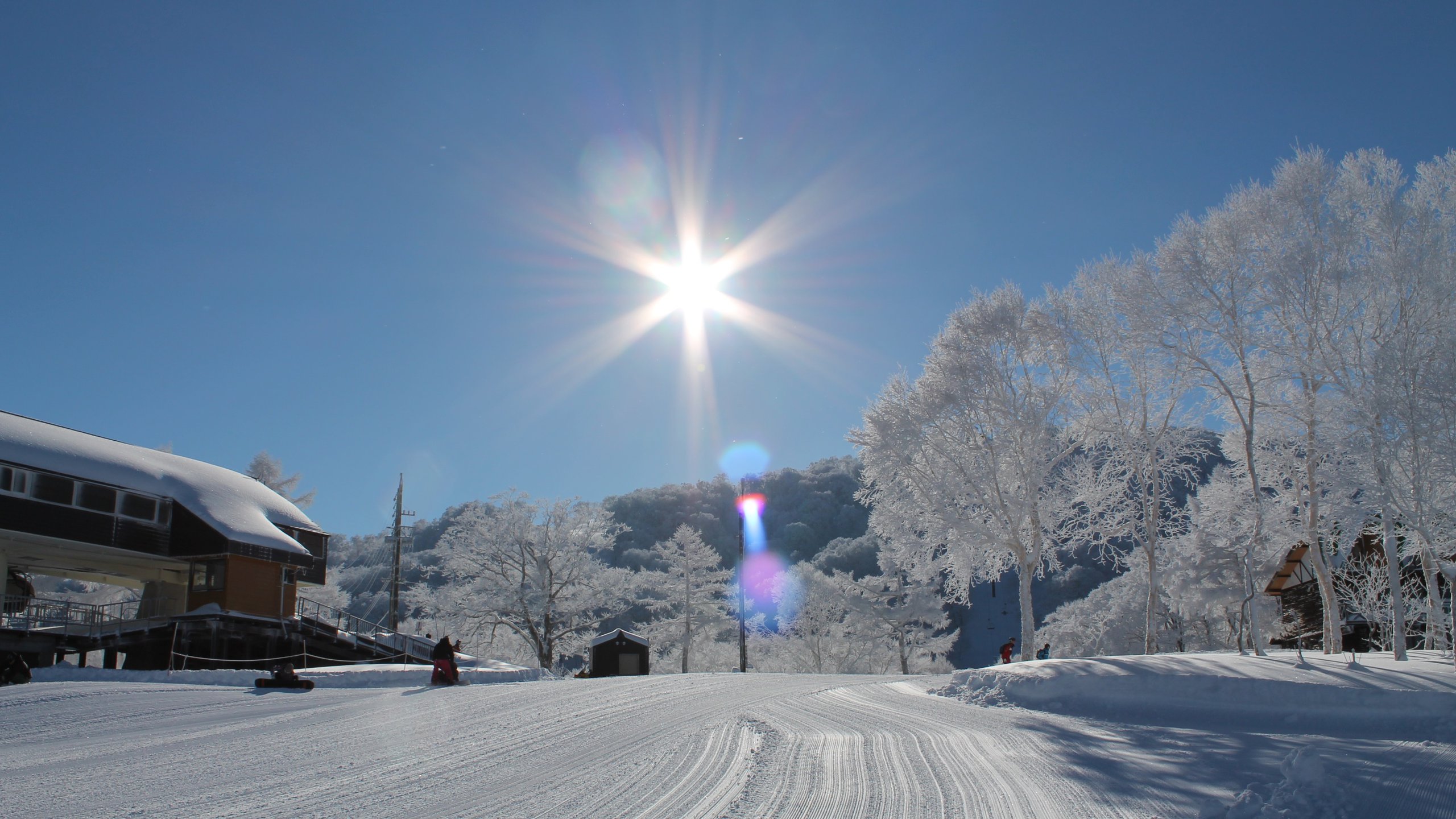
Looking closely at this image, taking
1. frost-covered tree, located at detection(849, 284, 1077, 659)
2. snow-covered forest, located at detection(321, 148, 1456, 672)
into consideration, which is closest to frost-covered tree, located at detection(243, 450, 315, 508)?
snow-covered forest, located at detection(321, 148, 1456, 672)

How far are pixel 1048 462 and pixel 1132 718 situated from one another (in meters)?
12.7

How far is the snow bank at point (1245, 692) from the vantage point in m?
10.6

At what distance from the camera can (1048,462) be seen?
23672mm

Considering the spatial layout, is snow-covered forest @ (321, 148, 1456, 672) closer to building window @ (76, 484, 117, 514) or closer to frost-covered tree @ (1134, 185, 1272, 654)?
frost-covered tree @ (1134, 185, 1272, 654)

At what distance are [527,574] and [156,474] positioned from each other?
16.4 m

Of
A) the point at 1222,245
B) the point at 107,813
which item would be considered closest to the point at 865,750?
the point at 107,813

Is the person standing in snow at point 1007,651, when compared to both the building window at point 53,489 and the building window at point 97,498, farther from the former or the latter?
the building window at point 53,489

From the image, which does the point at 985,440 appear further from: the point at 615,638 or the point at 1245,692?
the point at 615,638

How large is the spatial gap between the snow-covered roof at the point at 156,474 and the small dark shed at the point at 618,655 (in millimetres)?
11181

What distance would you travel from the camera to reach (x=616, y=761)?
7824 millimetres

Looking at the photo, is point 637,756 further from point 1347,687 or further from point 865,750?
point 1347,687

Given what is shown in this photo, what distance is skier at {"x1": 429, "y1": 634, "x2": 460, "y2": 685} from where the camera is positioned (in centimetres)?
1664

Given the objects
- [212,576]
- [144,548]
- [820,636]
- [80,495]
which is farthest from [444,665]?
[820,636]

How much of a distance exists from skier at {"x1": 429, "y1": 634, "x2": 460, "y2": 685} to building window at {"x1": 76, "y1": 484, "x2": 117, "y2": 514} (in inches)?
632
